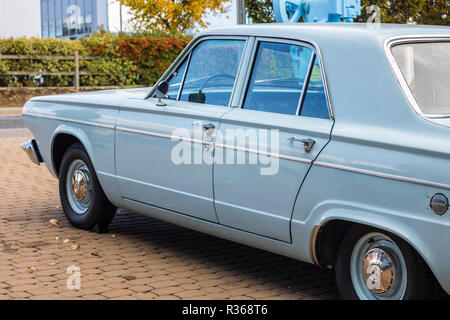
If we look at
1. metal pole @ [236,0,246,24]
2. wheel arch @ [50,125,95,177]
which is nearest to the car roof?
wheel arch @ [50,125,95,177]

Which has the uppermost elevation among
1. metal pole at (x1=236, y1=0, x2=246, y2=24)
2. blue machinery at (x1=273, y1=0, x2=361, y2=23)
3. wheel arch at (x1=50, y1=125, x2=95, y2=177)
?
metal pole at (x1=236, y1=0, x2=246, y2=24)

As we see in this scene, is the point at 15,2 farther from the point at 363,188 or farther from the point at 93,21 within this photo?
the point at 363,188

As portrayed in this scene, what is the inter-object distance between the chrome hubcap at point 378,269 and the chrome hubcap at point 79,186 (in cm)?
290

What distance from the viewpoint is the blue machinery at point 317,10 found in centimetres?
891

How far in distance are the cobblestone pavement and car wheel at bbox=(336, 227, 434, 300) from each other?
58 cm

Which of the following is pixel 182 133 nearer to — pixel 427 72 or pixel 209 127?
pixel 209 127

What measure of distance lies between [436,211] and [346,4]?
574 centimetres

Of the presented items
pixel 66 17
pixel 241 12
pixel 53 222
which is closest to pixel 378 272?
pixel 53 222

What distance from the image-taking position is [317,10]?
9172mm

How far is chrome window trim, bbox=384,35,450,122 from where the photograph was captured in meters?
3.90

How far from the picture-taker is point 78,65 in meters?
25.0

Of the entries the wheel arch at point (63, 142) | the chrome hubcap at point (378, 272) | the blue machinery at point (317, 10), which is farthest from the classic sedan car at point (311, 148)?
the blue machinery at point (317, 10)

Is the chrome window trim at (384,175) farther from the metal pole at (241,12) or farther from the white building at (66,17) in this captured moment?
the white building at (66,17)

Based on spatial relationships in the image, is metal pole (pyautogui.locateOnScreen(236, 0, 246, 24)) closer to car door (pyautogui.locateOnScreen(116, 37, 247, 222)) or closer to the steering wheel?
car door (pyautogui.locateOnScreen(116, 37, 247, 222))
